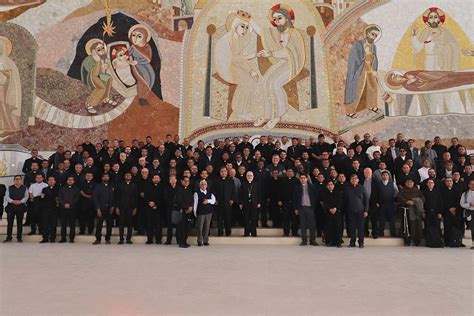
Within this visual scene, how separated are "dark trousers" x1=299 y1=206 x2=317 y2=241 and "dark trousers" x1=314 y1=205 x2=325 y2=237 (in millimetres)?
370

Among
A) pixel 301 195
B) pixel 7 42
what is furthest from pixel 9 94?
pixel 301 195

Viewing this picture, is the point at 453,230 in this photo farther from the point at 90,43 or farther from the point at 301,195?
the point at 90,43

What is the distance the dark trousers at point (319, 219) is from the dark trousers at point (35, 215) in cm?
607

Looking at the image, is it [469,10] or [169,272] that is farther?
[469,10]

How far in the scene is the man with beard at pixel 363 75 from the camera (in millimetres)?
16016

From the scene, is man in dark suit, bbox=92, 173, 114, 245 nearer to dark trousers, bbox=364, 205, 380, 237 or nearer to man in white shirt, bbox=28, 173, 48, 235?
man in white shirt, bbox=28, 173, 48, 235

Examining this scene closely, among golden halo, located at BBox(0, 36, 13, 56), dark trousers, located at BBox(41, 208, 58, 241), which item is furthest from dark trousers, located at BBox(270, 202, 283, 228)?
golden halo, located at BBox(0, 36, 13, 56)

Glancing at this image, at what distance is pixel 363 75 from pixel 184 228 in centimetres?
934

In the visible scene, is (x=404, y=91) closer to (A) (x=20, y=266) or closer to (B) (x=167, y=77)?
(B) (x=167, y=77)

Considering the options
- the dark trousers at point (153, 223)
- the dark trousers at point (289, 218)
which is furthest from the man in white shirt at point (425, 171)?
the dark trousers at point (153, 223)

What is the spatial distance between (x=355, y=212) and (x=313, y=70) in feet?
25.1

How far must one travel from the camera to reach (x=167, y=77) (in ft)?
53.5

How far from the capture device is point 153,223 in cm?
1009

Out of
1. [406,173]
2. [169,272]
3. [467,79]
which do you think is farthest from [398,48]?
[169,272]
